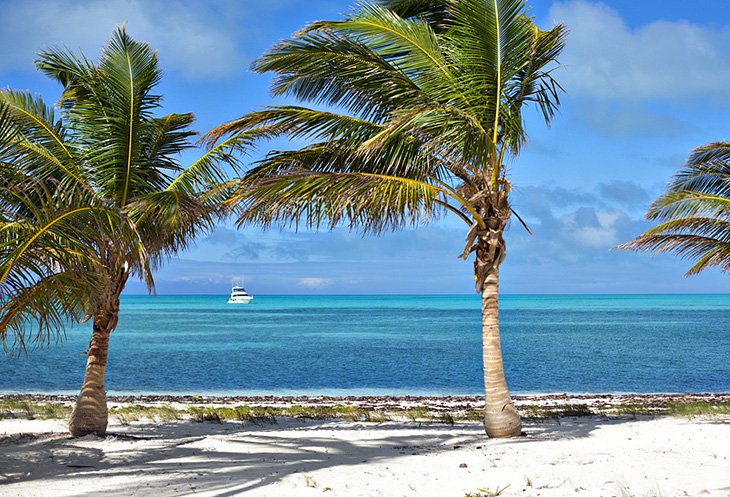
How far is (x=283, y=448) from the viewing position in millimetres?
9719

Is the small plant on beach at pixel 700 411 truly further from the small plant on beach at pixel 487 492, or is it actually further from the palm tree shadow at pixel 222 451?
the small plant on beach at pixel 487 492

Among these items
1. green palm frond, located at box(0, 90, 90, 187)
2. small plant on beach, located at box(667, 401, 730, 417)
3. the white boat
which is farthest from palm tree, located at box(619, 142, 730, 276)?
the white boat

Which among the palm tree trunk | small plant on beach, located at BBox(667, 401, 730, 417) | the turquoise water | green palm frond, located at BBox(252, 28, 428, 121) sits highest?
green palm frond, located at BBox(252, 28, 428, 121)

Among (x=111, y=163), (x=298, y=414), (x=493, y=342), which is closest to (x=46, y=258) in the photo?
(x=111, y=163)

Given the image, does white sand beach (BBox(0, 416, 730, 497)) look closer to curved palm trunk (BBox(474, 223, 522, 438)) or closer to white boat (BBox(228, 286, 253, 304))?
curved palm trunk (BBox(474, 223, 522, 438))

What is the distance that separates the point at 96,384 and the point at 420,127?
668 centimetres

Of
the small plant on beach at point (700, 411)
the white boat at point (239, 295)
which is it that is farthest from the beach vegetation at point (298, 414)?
the white boat at point (239, 295)

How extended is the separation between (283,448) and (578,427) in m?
5.19

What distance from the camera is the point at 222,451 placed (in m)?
9.39

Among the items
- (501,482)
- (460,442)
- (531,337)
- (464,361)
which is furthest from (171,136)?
(531,337)

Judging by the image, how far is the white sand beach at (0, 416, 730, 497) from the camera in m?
6.96

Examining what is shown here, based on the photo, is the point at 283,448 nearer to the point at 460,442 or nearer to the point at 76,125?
the point at 460,442

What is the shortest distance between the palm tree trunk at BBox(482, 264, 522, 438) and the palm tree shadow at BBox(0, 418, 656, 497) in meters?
0.24

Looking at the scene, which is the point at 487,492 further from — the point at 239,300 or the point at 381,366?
the point at 239,300
